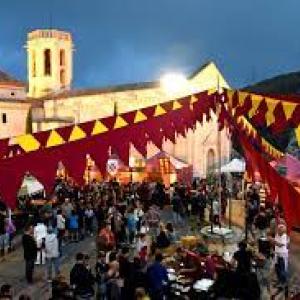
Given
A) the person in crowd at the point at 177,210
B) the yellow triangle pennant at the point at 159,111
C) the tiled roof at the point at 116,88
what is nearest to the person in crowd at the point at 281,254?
the yellow triangle pennant at the point at 159,111

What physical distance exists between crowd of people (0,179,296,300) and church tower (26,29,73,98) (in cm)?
3162

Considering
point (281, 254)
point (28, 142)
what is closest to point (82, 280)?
point (28, 142)

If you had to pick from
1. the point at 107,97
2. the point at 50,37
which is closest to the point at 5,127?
the point at 107,97

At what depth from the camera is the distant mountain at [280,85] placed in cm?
8871

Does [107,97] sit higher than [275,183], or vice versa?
[107,97]

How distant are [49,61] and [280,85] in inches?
1559

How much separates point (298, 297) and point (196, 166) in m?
39.5

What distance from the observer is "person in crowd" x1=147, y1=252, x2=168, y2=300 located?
1347cm

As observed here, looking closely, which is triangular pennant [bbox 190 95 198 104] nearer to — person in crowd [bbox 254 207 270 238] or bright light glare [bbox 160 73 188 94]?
person in crowd [bbox 254 207 270 238]

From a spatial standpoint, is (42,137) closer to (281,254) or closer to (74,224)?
(74,224)

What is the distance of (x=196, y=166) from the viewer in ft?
163

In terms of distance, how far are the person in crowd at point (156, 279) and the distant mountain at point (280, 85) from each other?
74.0m

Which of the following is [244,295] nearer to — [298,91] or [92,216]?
[92,216]

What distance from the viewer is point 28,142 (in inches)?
651
